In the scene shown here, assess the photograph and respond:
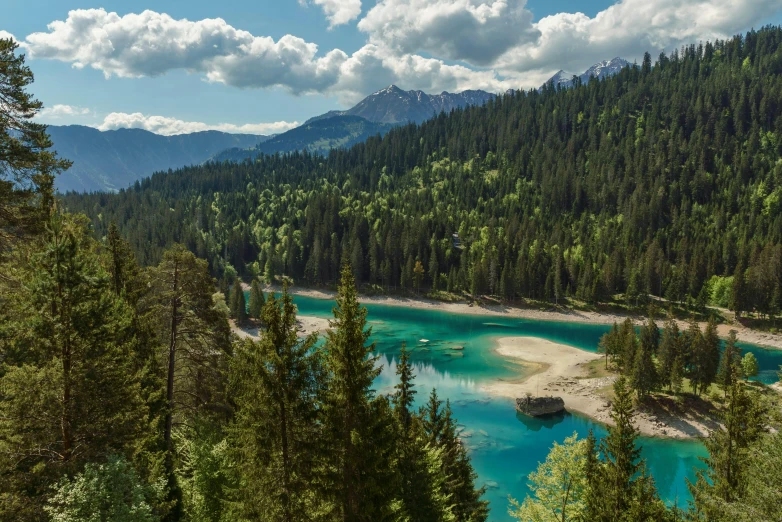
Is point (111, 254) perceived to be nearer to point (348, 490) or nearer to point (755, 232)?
point (348, 490)

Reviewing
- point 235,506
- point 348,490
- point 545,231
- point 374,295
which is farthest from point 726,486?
point 545,231

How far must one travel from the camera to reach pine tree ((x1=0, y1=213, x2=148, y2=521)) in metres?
13.5

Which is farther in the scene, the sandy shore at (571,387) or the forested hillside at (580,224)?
the forested hillside at (580,224)

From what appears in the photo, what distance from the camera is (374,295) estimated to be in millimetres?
137625

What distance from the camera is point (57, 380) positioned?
13633 mm

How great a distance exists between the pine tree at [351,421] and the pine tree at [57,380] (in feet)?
23.0

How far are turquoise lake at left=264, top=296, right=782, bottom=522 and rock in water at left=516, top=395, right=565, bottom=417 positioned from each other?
1.21m

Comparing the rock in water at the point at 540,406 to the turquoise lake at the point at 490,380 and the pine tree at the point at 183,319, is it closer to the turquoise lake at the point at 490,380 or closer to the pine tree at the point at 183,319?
the turquoise lake at the point at 490,380

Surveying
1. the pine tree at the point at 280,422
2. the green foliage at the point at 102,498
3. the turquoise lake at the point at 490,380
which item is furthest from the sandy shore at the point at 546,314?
the green foliage at the point at 102,498

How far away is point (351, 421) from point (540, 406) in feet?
164

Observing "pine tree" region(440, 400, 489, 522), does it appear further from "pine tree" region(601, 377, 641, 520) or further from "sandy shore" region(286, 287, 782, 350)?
"sandy shore" region(286, 287, 782, 350)

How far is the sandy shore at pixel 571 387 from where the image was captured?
53.2 metres

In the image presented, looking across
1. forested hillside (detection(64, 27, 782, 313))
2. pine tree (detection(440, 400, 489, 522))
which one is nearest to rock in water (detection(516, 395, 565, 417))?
pine tree (detection(440, 400, 489, 522))

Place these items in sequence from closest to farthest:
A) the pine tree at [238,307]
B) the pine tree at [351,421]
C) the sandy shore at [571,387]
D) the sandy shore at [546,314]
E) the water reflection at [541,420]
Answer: the pine tree at [351,421] → the sandy shore at [571,387] → the water reflection at [541,420] → the sandy shore at [546,314] → the pine tree at [238,307]
